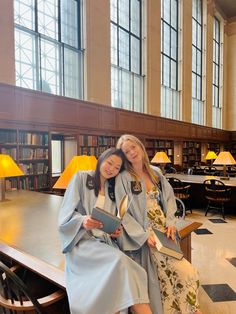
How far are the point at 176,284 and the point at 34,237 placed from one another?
1.04 meters

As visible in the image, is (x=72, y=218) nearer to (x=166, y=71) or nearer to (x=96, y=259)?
(x=96, y=259)

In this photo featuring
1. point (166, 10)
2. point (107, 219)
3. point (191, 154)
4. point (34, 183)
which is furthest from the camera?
point (191, 154)

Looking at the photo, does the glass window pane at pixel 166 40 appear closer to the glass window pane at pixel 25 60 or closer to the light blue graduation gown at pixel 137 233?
the glass window pane at pixel 25 60

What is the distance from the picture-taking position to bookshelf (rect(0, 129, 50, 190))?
495 centimetres

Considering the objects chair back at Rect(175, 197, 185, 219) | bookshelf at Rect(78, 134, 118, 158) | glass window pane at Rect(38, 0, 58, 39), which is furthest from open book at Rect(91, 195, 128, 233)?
glass window pane at Rect(38, 0, 58, 39)

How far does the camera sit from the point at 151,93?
9.46 meters

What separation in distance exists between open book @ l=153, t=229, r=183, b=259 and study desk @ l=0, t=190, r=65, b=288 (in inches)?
20.8

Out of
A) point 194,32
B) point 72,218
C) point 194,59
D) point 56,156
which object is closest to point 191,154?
point 194,59

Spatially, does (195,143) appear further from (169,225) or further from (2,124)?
(169,225)

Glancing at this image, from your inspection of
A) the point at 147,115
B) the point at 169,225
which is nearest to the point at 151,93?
the point at 147,115

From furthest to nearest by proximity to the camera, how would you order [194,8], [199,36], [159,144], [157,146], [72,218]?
[199,36]
[194,8]
[159,144]
[157,146]
[72,218]

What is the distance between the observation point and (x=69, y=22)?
22.7 ft

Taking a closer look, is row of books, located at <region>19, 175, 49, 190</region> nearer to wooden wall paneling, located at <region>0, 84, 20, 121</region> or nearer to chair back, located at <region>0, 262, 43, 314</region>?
wooden wall paneling, located at <region>0, 84, 20, 121</region>

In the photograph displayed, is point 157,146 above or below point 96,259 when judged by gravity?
above
